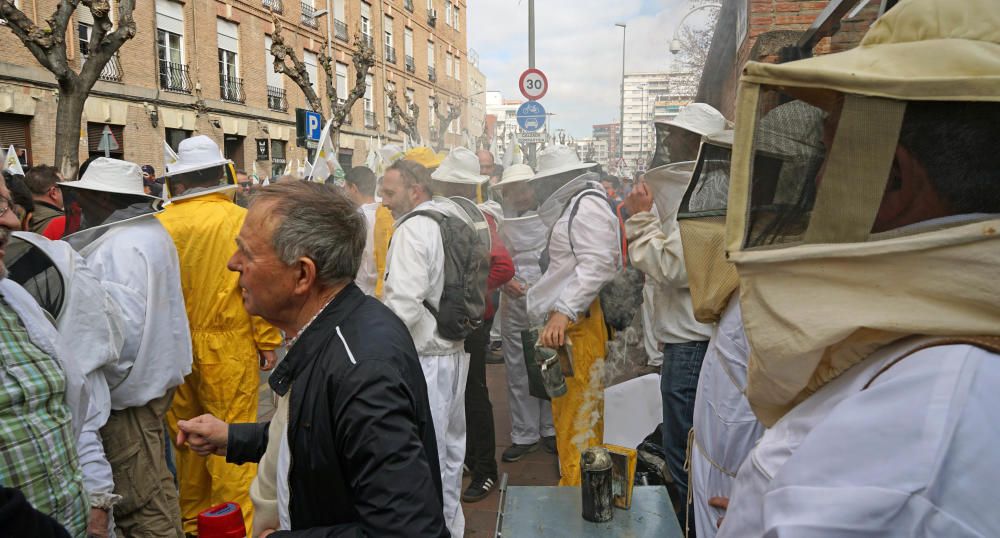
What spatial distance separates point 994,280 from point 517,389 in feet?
15.5

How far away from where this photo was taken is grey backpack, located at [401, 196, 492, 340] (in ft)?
12.1

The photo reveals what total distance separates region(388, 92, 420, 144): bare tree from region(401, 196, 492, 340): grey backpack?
20559 millimetres

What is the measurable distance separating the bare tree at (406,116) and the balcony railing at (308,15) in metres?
4.79

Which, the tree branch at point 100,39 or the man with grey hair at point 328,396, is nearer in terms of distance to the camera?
the man with grey hair at point 328,396

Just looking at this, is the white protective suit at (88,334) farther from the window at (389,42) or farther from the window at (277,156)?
the window at (389,42)

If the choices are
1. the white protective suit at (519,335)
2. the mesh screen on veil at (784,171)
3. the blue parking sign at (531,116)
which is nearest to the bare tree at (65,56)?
the blue parking sign at (531,116)

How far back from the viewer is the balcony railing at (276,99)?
91.6 feet

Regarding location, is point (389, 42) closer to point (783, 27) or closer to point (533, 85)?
point (533, 85)

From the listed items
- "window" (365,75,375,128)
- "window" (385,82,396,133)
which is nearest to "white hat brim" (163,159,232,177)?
"window" (365,75,375,128)

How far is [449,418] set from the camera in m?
3.84

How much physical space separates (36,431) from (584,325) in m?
3.02

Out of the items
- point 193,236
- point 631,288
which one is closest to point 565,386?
point 631,288

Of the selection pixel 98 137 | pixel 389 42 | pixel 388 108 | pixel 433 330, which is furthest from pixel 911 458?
pixel 389 42

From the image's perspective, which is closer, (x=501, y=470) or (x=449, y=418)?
(x=449, y=418)
